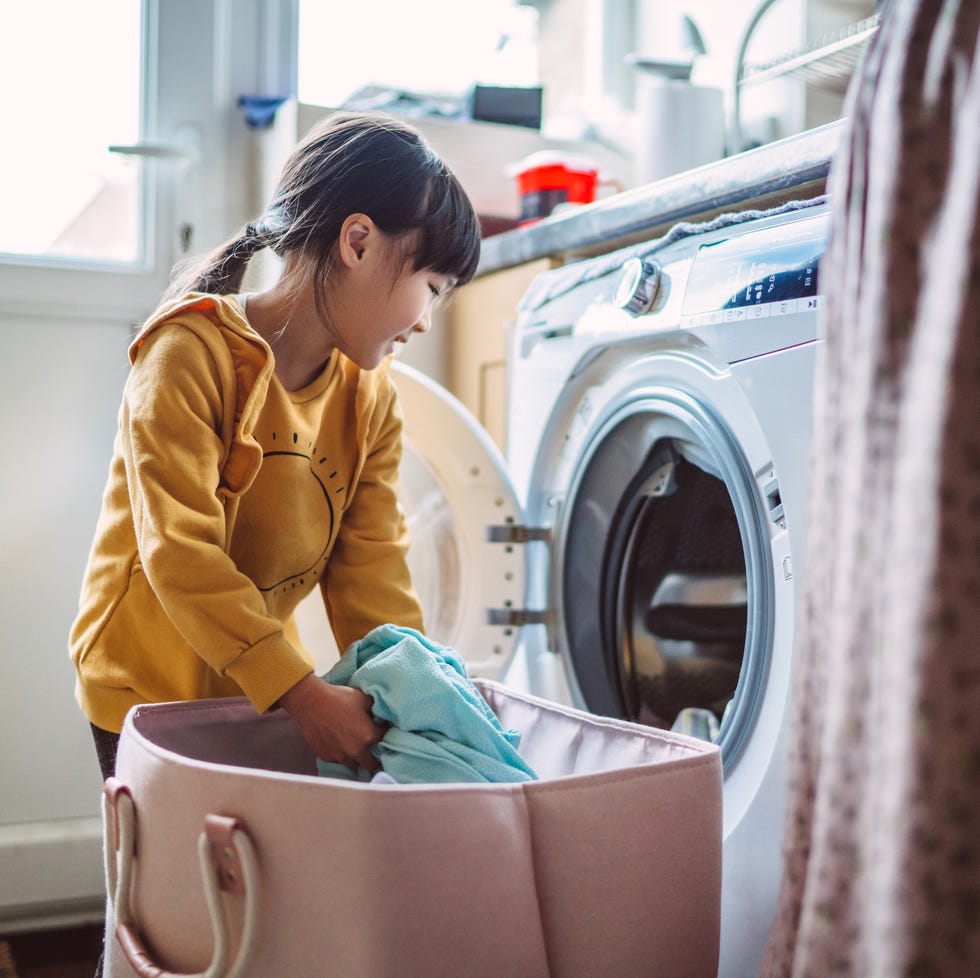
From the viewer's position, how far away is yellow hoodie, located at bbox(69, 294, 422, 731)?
2.96ft

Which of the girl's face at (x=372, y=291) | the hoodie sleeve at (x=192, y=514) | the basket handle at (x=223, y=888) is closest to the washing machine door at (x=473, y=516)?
the girl's face at (x=372, y=291)

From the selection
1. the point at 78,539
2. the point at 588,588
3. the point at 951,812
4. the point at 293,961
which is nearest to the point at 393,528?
the point at 588,588

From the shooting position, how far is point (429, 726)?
2.89 ft

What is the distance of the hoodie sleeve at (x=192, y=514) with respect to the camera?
0.89 m

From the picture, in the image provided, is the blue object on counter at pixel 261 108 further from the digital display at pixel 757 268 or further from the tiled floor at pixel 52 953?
the tiled floor at pixel 52 953

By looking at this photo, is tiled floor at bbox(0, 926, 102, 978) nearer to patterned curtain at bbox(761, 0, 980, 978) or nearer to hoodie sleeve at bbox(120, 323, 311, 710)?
hoodie sleeve at bbox(120, 323, 311, 710)

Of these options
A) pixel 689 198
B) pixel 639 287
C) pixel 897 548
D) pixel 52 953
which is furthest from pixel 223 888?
pixel 52 953

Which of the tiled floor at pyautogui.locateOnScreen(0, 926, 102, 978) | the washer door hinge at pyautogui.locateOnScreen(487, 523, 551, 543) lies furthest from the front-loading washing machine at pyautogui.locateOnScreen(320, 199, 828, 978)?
the tiled floor at pyautogui.locateOnScreen(0, 926, 102, 978)

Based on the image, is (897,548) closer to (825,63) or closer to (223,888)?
(223,888)

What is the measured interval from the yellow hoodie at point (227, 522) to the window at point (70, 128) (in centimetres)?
83

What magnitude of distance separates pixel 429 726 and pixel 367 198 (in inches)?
20.5

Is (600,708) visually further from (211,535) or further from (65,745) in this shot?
(65,745)

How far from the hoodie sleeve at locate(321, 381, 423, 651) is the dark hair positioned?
Result: 0.66 ft

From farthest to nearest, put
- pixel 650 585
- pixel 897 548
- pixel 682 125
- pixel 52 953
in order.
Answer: pixel 682 125 < pixel 52 953 < pixel 650 585 < pixel 897 548
